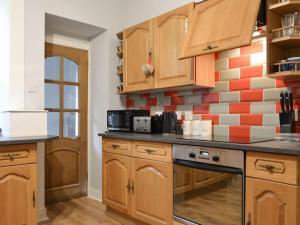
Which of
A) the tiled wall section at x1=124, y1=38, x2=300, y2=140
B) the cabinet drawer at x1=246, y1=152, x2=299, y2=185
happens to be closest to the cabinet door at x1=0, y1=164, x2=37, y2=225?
the tiled wall section at x1=124, y1=38, x2=300, y2=140

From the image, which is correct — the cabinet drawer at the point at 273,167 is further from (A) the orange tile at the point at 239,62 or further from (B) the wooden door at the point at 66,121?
(B) the wooden door at the point at 66,121

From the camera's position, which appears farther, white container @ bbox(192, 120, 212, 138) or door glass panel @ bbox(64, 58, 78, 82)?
door glass panel @ bbox(64, 58, 78, 82)

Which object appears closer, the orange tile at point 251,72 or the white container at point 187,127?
the orange tile at point 251,72

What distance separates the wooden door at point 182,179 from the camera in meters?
1.96

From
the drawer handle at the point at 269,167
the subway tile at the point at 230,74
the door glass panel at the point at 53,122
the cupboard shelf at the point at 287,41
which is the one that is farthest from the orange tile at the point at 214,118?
the door glass panel at the point at 53,122

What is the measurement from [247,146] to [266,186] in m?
0.25

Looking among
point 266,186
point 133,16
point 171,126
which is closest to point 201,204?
point 266,186

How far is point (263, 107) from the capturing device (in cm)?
210

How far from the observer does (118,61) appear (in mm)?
3389

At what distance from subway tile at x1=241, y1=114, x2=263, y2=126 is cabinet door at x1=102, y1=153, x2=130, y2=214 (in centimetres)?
114

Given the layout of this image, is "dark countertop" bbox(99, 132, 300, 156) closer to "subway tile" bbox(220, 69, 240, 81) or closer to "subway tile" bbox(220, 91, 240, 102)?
"subway tile" bbox(220, 91, 240, 102)

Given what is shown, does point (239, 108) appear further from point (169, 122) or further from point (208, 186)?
point (208, 186)

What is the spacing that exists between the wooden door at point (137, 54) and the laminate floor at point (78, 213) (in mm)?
1439

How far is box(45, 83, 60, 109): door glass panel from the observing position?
10.4 feet
